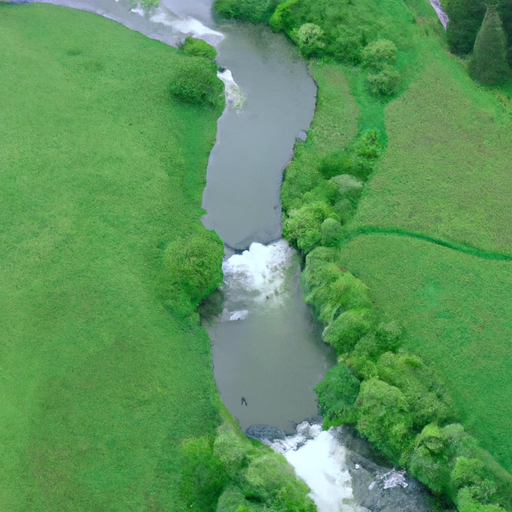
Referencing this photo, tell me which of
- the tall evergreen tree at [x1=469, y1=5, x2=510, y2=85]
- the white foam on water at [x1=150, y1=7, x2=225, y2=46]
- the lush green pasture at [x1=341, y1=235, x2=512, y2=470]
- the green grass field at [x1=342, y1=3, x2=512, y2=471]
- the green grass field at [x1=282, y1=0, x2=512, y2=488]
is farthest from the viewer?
the white foam on water at [x1=150, y1=7, x2=225, y2=46]

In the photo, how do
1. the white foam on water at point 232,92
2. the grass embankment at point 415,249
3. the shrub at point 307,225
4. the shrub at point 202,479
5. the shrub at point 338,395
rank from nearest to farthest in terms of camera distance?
the shrub at point 202,479 → the grass embankment at point 415,249 → the shrub at point 338,395 → the shrub at point 307,225 → the white foam on water at point 232,92

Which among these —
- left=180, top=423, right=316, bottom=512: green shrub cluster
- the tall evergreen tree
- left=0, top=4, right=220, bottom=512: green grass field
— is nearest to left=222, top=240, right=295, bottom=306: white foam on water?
left=0, top=4, right=220, bottom=512: green grass field

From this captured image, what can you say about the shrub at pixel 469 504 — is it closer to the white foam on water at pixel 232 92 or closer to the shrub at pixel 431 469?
the shrub at pixel 431 469

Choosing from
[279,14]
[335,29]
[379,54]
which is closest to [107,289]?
[379,54]

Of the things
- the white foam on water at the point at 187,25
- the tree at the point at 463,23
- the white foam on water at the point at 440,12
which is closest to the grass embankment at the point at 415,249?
the white foam on water at the point at 440,12

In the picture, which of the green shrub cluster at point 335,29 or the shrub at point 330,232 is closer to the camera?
the shrub at point 330,232

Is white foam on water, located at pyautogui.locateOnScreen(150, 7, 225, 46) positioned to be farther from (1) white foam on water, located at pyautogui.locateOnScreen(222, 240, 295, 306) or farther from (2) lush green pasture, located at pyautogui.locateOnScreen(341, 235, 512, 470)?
(2) lush green pasture, located at pyautogui.locateOnScreen(341, 235, 512, 470)
